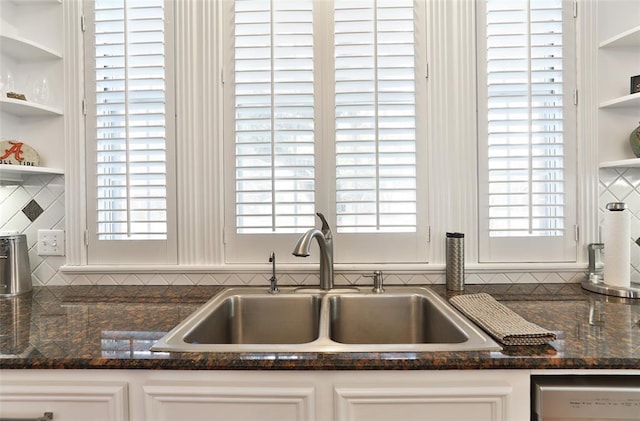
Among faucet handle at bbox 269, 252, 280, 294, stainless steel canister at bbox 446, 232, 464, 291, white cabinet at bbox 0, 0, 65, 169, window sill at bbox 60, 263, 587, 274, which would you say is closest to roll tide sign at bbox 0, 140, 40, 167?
white cabinet at bbox 0, 0, 65, 169

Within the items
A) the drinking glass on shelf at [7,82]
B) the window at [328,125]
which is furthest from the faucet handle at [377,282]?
the drinking glass on shelf at [7,82]

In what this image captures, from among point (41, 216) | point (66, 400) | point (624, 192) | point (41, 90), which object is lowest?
point (66, 400)

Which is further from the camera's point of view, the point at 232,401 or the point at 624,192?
the point at 624,192

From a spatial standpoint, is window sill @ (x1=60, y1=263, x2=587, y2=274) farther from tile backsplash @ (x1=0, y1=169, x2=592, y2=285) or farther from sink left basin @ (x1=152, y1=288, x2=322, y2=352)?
sink left basin @ (x1=152, y1=288, x2=322, y2=352)

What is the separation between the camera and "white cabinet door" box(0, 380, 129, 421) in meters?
0.88

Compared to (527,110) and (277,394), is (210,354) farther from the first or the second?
(527,110)

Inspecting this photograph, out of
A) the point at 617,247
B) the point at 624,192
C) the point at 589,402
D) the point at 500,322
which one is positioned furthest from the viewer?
the point at 624,192

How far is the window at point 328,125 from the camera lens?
1.53 metres

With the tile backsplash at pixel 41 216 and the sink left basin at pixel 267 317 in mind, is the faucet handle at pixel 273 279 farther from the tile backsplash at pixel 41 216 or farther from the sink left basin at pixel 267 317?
the tile backsplash at pixel 41 216

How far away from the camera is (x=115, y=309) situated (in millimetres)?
1272

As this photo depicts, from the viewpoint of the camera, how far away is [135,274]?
1.59m

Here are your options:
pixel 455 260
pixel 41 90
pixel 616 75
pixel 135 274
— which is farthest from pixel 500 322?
pixel 41 90

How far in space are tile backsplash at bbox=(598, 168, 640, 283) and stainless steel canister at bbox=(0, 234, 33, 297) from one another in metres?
2.58

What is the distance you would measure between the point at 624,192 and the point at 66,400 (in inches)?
87.9
